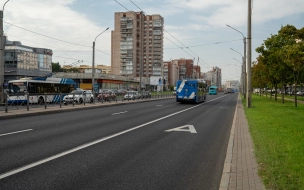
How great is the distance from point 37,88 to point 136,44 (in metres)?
88.6

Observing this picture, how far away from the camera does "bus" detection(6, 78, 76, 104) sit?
782 inches

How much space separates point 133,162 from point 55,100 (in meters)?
18.6

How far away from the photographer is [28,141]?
28.2 feet

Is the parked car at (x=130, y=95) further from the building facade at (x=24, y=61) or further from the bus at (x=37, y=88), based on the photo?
the building facade at (x=24, y=61)

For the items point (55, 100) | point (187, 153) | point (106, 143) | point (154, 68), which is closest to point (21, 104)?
point (55, 100)

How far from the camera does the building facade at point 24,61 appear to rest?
2589 inches

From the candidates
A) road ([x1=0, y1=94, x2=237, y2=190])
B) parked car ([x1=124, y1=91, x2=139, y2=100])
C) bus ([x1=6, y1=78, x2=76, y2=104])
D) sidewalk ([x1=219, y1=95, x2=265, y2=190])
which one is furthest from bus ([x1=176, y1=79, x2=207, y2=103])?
sidewalk ([x1=219, y1=95, x2=265, y2=190])

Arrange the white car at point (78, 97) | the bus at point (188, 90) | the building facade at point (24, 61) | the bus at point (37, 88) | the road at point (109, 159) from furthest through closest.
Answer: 1. the building facade at point (24, 61)
2. the bus at point (188, 90)
3. the white car at point (78, 97)
4. the bus at point (37, 88)
5. the road at point (109, 159)

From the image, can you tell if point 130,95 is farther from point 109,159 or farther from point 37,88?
point 109,159

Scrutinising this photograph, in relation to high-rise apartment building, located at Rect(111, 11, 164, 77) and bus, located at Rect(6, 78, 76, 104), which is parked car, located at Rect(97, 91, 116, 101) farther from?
high-rise apartment building, located at Rect(111, 11, 164, 77)

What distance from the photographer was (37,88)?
30.0m

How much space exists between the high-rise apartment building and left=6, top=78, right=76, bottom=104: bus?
7751cm

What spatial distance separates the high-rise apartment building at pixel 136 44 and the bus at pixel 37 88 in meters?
77.5

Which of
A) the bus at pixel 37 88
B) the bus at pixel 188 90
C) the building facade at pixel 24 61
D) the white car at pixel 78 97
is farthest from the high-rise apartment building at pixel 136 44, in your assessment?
the white car at pixel 78 97
